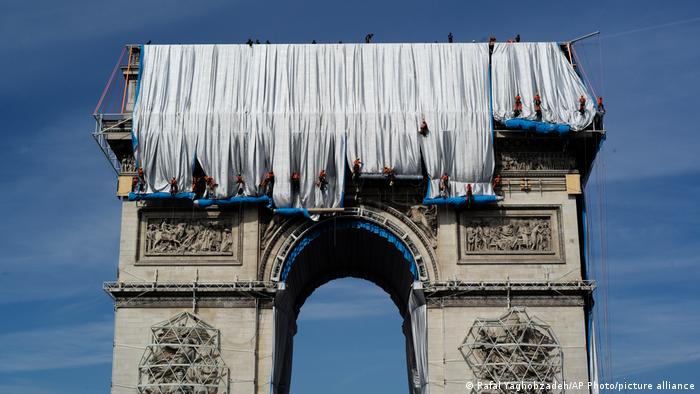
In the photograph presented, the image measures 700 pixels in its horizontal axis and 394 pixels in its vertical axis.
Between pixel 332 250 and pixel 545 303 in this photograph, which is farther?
pixel 332 250

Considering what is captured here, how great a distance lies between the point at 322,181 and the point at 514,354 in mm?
8447

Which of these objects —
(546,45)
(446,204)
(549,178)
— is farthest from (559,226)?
(546,45)

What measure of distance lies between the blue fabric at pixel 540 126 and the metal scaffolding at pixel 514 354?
599cm

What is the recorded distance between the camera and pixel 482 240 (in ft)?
113

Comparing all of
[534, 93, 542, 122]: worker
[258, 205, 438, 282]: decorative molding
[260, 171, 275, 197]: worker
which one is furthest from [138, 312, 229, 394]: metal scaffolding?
[534, 93, 542, 122]: worker

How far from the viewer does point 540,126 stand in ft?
113

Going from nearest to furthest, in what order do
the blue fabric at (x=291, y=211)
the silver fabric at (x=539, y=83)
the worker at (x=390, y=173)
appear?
Answer: the blue fabric at (x=291, y=211), the worker at (x=390, y=173), the silver fabric at (x=539, y=83)

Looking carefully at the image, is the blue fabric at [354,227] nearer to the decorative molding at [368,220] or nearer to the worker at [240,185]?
the decorative molding at [368,220]

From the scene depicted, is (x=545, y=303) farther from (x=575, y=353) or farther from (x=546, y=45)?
(x=546, y=45)

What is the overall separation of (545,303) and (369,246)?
682 cm

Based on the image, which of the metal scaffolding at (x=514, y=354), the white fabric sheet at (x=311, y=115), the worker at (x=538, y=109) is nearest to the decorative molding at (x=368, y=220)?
the white fabric sheet at (x=311, y=115)

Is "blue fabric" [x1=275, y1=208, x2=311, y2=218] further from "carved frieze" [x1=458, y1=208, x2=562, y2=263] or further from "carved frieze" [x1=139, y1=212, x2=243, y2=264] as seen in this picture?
"carved frieze" [x1=458, y1=208, x2=562, y2=263]

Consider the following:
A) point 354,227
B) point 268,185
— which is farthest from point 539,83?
point 268,185

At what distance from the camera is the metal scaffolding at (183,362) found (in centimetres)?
3250
